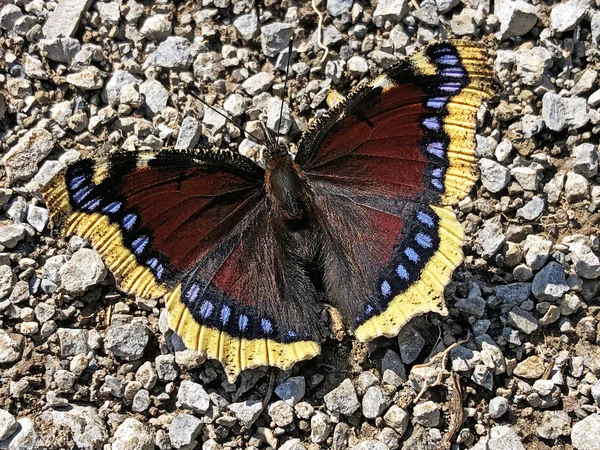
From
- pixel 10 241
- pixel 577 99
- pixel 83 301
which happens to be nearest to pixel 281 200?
pixel 83 301

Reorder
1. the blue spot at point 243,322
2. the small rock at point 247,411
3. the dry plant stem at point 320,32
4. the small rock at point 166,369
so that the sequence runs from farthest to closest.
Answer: the dry plant stem at point 320,32
the small rock at point 166,369
the small rock at point 247,411
the blue spot at point 243,322

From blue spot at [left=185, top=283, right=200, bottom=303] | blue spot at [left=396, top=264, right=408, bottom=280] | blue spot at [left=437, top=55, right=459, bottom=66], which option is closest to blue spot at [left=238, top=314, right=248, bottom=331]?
blue spot at [left=185, top=283, right=200, bottom=303]

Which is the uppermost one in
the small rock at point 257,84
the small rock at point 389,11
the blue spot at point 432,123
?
the small rock at point 389,11

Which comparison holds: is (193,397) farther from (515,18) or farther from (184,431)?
(515,18)

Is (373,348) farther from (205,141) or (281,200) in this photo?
(205,141)

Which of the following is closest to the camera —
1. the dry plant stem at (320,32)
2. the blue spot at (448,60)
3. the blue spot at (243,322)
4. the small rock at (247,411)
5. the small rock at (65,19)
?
the blue spot at (448,60)

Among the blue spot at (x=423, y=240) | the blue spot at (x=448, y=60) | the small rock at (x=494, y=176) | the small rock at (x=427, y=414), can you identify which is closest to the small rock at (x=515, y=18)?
the small rock at (x=494, y=176)

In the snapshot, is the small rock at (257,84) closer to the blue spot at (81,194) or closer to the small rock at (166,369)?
the blue spot at (81,194)

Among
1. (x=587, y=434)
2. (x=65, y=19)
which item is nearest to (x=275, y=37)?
(x=65, y=19)
